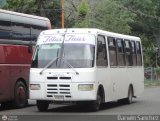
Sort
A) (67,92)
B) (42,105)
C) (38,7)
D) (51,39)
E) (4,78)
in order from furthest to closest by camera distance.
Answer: (38,7) → (4,78) → (42,105) → (51,39) → (67,92)

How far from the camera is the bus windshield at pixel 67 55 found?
60.8ft

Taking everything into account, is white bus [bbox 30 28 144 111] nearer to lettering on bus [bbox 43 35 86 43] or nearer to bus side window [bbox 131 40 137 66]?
lettering on bus [bbox 43 35 86 43]

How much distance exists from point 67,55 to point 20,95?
11.6ft

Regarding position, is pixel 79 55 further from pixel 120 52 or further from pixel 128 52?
pixel 128 52

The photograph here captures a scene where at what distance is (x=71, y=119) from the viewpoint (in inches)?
644

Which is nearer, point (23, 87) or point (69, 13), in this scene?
point (23, 87)

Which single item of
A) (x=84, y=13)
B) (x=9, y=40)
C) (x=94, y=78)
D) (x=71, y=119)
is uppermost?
(x=84, y=13)

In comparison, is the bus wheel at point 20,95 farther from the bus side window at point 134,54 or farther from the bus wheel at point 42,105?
the bus side window at point 134,54

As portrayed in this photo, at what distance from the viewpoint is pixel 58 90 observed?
18.3 m

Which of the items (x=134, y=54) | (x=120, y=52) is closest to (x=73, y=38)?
(x=120, y=52)

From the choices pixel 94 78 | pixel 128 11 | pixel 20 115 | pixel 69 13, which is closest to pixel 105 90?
pixel 94 78

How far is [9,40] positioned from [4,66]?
1.10 m

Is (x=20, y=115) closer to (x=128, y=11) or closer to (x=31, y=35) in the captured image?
(x=31, y=35)

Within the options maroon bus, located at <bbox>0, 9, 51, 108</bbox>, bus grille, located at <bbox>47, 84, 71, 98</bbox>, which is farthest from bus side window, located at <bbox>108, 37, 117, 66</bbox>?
maroon bus, located at <bbox>0, 9, 51, 108</bbox>
